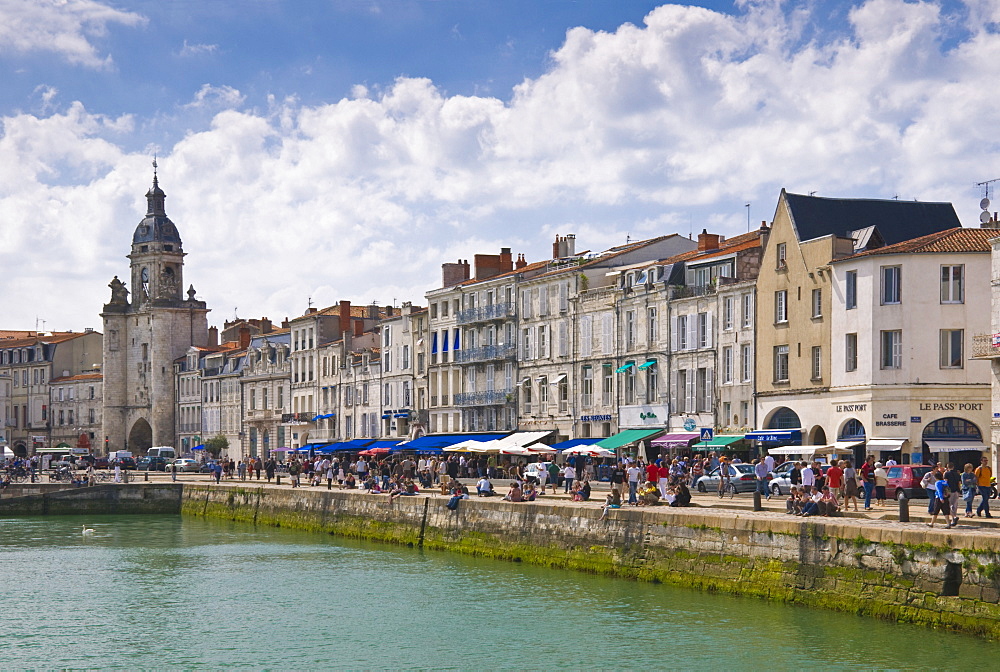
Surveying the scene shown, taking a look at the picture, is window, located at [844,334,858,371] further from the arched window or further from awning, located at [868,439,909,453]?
awning, located at [868,439,909,453]

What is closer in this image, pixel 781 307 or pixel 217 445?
pixel 781 307

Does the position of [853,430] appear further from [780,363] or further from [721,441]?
[721,441]

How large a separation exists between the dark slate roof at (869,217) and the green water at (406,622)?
1963 centimetres

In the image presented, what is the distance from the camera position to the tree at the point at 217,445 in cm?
10031

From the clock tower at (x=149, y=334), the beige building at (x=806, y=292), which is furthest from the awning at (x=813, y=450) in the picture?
the clock tower at (x=149, y=334)

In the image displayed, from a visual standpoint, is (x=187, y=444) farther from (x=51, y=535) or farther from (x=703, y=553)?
(x=703, y=553)

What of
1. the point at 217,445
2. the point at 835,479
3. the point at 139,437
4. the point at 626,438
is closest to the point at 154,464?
the point at 217,445

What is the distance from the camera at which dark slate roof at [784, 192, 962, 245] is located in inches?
2064

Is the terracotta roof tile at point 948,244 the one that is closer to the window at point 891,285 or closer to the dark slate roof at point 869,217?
the window at point 891,285

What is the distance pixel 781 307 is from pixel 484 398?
2355 centimetres

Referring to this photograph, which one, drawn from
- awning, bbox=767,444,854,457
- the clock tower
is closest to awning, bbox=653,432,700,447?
awning, bbox=767,444,854,457

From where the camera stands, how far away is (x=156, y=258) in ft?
376

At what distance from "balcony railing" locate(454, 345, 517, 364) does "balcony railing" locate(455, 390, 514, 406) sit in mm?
1674

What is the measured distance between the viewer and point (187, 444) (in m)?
111
